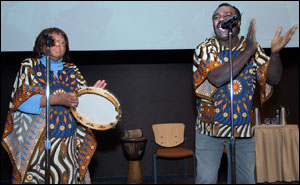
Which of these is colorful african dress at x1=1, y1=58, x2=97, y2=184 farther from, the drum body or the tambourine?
the drum body

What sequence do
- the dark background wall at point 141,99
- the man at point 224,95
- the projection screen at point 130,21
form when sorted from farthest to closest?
1. the dark background wall at point 141,99
2. the projection screen at point 130,21
3. the man at point 224,95

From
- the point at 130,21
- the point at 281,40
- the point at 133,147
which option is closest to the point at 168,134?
the point at 133,147

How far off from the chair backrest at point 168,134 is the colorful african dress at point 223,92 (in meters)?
2.78

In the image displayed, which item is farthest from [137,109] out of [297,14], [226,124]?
[226,124]

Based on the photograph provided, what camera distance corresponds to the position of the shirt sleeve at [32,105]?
6.17ft

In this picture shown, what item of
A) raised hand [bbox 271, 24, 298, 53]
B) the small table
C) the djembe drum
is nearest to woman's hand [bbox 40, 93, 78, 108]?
raised hand [bbox 271, 24, 298, 53]

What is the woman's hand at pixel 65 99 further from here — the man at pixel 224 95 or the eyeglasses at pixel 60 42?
the man at pixel 224 95

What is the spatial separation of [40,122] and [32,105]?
0.38 ft

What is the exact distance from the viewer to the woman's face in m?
2.02

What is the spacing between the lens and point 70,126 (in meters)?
1.99

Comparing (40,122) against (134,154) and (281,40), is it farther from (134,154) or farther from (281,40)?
(134,154)

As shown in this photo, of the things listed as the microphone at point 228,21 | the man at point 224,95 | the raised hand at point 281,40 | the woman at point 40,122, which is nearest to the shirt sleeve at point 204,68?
the man at point 224,95

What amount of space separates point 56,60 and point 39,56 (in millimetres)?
107

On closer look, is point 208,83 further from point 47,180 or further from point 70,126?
point 47,180
